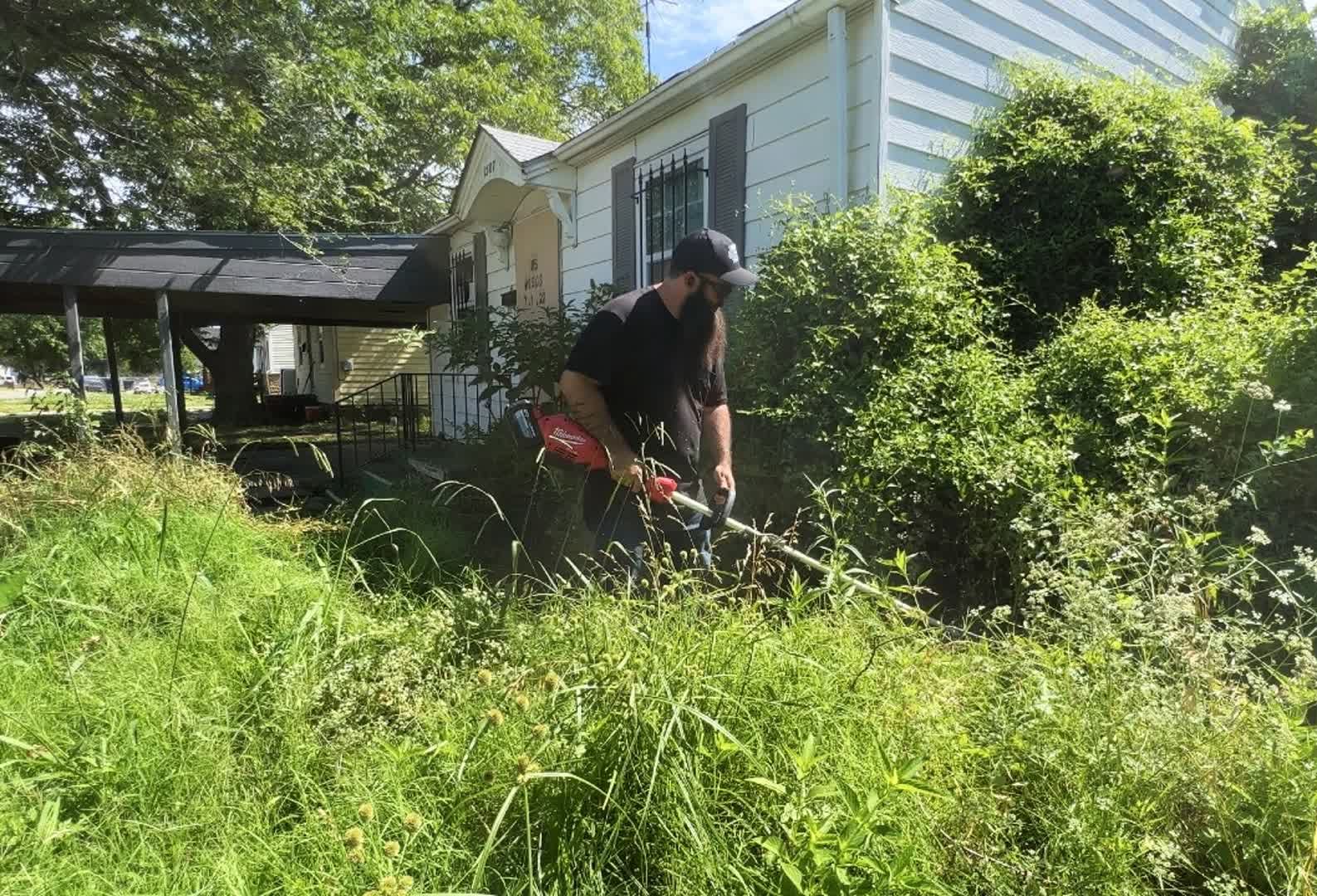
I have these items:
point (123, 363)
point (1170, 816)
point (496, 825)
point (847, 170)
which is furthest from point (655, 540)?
point (123, 363)

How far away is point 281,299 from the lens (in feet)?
34.0

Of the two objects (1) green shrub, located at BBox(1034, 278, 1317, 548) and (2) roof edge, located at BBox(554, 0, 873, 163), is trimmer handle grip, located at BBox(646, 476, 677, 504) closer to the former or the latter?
(1) green shrub, located at BBox(1034, 278, 1317, 548)

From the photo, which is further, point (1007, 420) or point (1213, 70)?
point (1213, 70)

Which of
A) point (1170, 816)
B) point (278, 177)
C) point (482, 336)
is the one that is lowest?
point (1170, 816)

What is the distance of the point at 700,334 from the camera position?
9.91 ft

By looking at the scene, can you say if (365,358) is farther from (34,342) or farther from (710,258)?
(710,258)

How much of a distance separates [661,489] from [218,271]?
761cm

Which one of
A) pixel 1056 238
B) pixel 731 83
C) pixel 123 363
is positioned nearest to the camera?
pixel 1056 238

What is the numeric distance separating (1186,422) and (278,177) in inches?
368

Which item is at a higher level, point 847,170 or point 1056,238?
point 847,170

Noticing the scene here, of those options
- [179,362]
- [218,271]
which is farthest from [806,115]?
[179,362]

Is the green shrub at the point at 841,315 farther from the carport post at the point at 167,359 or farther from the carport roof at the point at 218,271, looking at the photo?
the carport post at the point at 167,359

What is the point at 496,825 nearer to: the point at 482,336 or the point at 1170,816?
the point at 1170,816

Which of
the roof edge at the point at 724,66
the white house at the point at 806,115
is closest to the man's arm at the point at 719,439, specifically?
the white house at the point at 806,115
